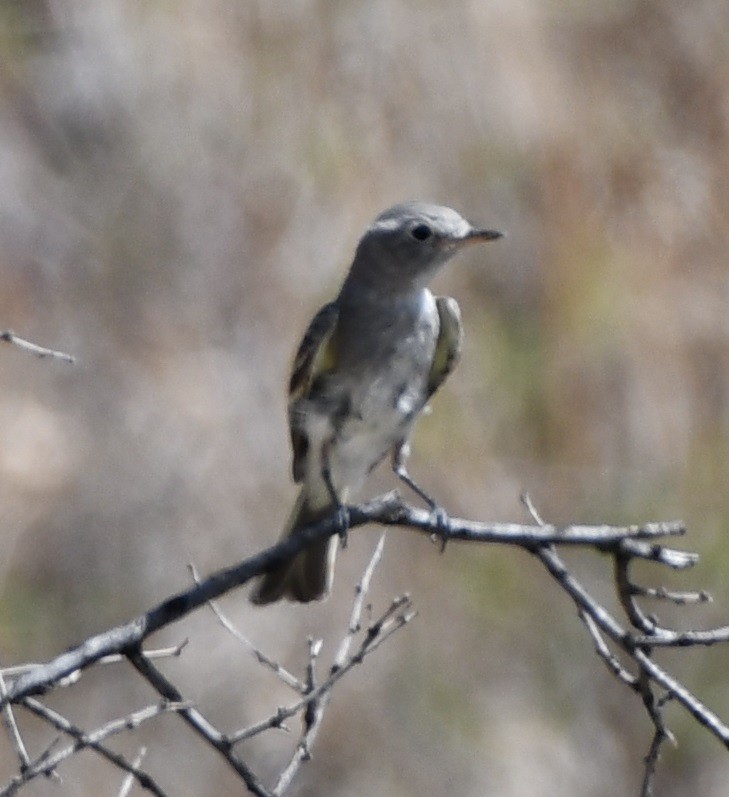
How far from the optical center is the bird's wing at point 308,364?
4730 millimetres

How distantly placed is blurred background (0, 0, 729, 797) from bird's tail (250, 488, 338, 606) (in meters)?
2.41

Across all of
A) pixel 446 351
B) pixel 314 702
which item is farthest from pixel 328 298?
pixel 314 702

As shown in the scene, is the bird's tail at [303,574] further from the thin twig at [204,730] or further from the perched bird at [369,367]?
the thin twig at [204,730]

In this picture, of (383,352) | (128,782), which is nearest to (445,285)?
(383,352)

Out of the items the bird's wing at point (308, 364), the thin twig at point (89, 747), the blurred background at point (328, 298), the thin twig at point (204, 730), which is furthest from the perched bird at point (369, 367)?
the blurred background at point (328, 298)

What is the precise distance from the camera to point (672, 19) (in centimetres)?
977

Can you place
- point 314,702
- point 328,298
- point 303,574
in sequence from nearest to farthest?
point 314,702, point 303,574, point 328,298

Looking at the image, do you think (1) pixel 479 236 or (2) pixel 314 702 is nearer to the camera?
(2) pixel 314 702

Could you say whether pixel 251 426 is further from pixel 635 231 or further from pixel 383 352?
pixel 383 352

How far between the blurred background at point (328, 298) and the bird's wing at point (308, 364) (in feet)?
8.84

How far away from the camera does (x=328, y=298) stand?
8016mm

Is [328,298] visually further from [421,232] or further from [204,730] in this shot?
[204,730]

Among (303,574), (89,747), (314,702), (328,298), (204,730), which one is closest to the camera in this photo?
(89,747)

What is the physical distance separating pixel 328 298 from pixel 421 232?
3.18 meters
